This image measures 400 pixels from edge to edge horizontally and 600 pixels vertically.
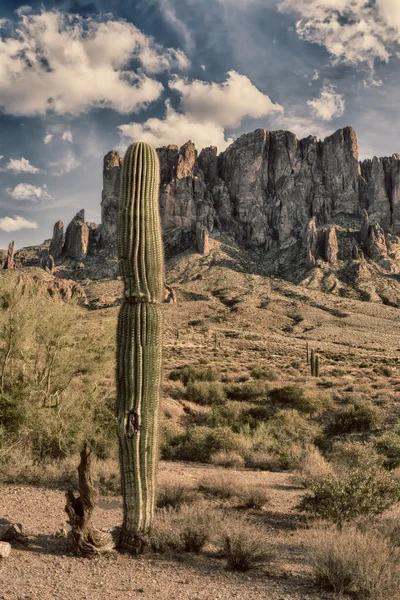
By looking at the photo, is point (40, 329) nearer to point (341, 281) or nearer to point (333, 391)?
point (333, 391)

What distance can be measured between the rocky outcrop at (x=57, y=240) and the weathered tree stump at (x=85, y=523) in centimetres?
12747

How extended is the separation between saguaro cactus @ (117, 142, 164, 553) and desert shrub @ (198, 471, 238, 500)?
10.6 ft

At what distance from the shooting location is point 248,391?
24375mm

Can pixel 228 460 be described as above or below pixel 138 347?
below

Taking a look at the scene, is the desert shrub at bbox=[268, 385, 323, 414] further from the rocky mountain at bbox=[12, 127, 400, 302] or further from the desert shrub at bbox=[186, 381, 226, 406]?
the rocky mountain at bbox=[12, 127, 400, 302]

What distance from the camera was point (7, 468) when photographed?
9906 mm

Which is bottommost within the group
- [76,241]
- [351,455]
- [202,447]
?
[202,447]

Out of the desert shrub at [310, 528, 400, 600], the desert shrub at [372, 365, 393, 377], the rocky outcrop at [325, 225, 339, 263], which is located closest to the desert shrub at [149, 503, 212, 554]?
the desert shrub at [310, 528, 400, 600]

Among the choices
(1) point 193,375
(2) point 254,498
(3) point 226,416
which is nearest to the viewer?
(2) point 254,498

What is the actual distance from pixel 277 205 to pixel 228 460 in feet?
408

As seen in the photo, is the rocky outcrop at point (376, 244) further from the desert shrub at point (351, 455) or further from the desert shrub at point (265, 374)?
the desert shrub at point (351, 455)

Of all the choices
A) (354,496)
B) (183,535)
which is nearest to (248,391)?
(354,496)

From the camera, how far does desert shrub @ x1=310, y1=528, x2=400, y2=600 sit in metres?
4.90

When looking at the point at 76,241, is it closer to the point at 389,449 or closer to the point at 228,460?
the point at 228,460
